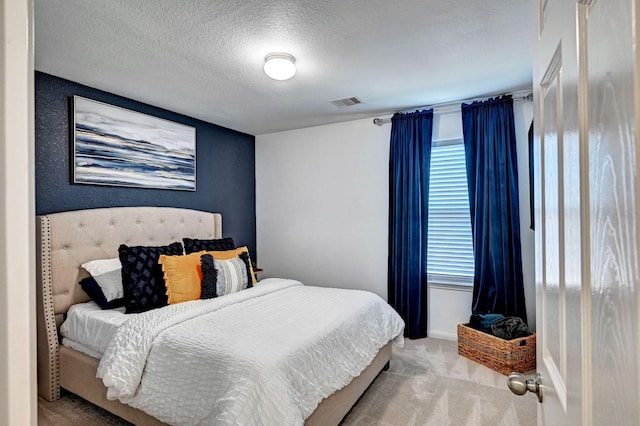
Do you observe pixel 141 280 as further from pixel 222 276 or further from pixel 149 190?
pixel 149 190

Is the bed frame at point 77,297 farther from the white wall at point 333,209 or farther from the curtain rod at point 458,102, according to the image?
the curtain rod at point 458,102

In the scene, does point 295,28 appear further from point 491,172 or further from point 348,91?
point 491,172

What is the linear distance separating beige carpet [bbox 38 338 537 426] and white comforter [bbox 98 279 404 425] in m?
0.35

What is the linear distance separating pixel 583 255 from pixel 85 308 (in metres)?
3.03

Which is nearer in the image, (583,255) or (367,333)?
(583,255)

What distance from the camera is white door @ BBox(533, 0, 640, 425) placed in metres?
0.37

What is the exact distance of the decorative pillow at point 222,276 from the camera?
2752mm

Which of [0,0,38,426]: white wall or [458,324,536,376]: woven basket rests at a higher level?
[0,0,38,426]: white wall

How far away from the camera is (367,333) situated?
2.50 metres

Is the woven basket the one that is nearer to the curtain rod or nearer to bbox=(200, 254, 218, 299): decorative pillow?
the curtain rod

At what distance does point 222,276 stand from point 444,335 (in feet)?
7.89

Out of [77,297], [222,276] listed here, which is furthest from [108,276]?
[222,276]

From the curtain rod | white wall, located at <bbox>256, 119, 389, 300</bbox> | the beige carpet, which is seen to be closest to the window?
the curtain rod

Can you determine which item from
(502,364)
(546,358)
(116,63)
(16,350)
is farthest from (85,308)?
(502,364)
